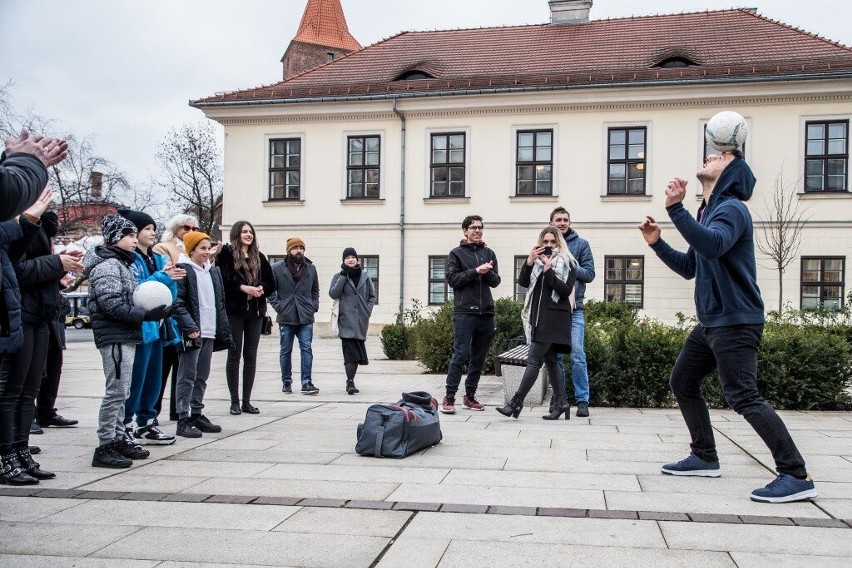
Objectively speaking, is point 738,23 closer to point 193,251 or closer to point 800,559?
point 193,251

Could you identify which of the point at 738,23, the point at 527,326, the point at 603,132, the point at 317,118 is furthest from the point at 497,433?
the point at 738,23

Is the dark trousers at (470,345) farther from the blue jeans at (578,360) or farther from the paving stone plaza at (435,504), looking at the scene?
the paving stone plaza at (435,504)

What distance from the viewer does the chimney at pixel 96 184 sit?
41188mm

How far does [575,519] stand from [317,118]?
25.7m

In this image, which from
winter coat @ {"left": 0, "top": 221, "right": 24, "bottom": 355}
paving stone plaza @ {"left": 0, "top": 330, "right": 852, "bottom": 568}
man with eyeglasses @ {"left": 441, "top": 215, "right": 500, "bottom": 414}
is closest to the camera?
paving stone plaza @ {"left": 0, "top": 330, "right": 852, "bottom": 568}

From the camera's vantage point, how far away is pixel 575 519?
4414mm

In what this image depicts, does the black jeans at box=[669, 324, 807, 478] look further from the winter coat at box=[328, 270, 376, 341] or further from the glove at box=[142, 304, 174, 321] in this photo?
the winter coat at box=[328, 270, 376, 341]

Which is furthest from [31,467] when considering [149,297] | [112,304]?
[149,297]

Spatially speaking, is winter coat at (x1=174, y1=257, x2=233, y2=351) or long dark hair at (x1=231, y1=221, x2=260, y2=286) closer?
winter coat at (x1=174, y1=257, x2=233, y2=351)

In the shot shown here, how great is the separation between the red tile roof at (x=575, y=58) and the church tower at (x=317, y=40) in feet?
91.3

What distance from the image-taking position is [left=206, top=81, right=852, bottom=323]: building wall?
25.5 meters

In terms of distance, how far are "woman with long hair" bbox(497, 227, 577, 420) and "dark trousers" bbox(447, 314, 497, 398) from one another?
0.67 m

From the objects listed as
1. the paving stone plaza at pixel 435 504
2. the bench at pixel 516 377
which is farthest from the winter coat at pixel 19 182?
the bench at pixel 516 377

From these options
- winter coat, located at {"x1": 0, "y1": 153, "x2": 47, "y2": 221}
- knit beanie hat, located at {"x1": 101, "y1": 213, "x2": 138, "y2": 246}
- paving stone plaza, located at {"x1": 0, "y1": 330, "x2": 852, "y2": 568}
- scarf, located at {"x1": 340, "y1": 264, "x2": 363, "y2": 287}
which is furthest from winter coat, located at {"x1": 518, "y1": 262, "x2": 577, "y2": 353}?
winter coat, located at {"x1": 0, "y1": 153, "x2": 47, "y2": 221}
